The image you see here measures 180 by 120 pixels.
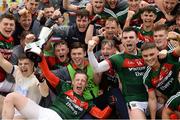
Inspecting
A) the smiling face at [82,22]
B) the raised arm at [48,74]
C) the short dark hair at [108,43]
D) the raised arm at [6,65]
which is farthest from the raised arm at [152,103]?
the raised arm at [6,65]

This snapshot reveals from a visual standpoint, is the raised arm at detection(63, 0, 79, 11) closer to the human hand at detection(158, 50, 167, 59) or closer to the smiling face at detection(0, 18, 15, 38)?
the smiling face at detection(0, 18, 15, 38)

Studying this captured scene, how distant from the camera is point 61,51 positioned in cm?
628

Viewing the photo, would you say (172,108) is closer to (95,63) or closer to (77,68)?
(95,63)

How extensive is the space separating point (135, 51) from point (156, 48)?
374 mm

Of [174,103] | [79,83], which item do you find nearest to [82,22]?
[79,83]

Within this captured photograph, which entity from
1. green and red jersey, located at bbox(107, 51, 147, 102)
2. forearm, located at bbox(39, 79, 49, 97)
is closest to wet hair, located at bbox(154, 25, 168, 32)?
green and red jersey, located at bbox(107, 51, 147, 102)

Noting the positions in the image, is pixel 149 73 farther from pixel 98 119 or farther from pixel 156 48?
pixel 98 119

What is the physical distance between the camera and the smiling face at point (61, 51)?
6277 millimetres

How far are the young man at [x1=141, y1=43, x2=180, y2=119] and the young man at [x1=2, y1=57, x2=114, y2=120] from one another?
632mm

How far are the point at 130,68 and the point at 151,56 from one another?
1.29ft

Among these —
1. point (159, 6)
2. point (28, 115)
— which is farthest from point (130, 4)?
point (28, 115)

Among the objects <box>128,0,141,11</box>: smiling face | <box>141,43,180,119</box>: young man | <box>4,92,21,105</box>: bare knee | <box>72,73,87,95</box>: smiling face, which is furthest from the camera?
<box>128,0,141,11</box>: smiling face

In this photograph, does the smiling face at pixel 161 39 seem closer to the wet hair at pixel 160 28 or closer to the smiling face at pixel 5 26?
the wet hair at pixel 160 28

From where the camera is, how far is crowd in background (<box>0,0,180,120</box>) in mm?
5293
